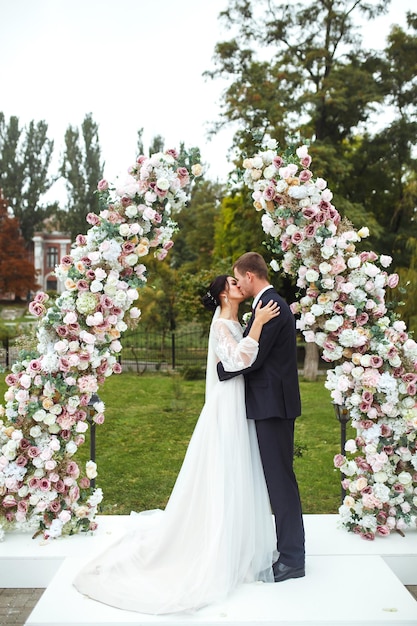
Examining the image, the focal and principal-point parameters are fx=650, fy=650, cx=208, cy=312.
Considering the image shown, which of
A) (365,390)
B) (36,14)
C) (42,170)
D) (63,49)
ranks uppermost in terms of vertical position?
(42,170)

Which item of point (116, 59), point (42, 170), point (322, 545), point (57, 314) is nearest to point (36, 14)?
point (116, 59)

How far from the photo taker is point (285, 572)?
4035 mm

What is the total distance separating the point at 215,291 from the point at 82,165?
1555 inches

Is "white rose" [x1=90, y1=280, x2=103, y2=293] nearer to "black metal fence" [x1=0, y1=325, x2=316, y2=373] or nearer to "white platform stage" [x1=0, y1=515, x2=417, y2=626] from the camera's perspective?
"white platform stage" [x1=0, y1=515, x2=417, y2=626]

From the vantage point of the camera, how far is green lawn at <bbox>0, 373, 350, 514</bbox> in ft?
24.0

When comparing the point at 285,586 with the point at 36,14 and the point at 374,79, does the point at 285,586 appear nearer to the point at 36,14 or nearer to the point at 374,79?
the point at 36,14

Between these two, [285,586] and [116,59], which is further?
[116,59]

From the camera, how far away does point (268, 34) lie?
1764 cm

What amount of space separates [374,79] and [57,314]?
15.9 metres

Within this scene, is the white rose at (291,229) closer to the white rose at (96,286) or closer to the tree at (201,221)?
the white rose at (96,286)

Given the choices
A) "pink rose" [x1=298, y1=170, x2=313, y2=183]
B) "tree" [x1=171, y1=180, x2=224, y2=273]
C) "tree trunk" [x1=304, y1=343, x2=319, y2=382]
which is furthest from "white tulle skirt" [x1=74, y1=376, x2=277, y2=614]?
"tree" [x1=171, y1=180, x2=224, y2=273]

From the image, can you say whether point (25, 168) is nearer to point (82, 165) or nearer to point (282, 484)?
point (82, 165)

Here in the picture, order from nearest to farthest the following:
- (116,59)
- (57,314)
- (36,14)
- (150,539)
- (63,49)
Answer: (150,539) < (57,314) < (36,14) < (116,59) < (63,49)

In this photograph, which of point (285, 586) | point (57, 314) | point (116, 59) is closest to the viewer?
point (285, 586)
